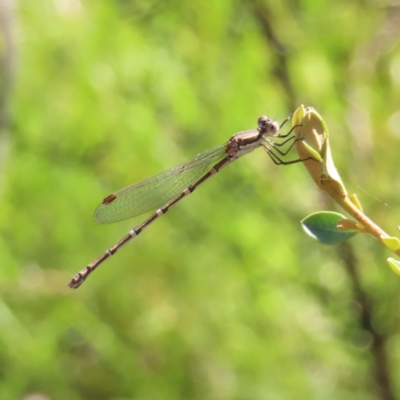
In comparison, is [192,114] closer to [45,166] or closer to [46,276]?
[45,166]

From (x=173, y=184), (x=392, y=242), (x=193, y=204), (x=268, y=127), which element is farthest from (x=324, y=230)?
(x=193, y=204)

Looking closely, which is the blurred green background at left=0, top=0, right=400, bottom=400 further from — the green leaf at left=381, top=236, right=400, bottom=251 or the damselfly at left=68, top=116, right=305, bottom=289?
the green leaf at left=381, top=236, right=400, bottom=251

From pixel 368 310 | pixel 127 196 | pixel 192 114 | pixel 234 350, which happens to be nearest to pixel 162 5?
pixel 192 114

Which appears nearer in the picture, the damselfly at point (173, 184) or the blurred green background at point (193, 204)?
the blurred green background at point (193, 204)

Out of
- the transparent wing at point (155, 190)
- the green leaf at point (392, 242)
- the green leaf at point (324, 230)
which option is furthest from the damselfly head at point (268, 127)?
the green leaf at point (392, 242)

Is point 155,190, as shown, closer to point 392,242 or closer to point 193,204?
point 193,204

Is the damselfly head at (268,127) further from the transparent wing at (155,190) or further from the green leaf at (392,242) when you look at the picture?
the green leaf at (392,242)

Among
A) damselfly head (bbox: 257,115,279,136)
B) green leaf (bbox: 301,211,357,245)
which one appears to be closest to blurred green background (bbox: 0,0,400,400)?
damselfly head (bbox: 257,115,279,136)
